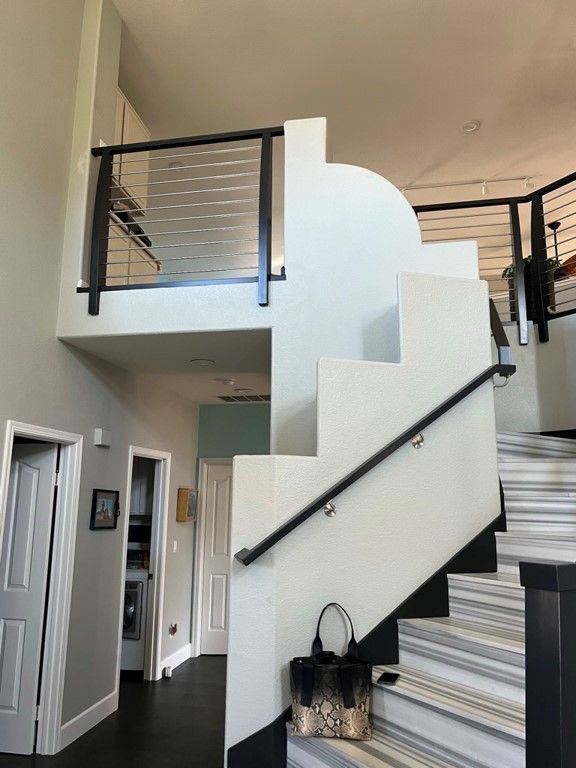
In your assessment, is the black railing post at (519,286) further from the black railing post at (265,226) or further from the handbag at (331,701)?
the handbag at (331,701)

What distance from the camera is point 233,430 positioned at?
680 centimetres

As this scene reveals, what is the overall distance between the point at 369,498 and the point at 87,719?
286cm

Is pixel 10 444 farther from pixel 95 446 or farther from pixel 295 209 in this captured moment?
pixel 295 209

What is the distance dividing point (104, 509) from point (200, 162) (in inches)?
153

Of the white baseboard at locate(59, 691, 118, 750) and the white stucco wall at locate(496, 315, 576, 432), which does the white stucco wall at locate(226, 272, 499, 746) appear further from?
the white baseboard at locate(59, 691, 118, 750)

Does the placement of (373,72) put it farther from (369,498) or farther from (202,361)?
(369,498)

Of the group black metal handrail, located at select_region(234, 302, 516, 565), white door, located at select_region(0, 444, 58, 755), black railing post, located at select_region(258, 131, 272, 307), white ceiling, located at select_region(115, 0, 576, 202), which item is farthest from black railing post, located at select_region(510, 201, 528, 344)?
white door, located at select_region(0, 444, 58, 755)

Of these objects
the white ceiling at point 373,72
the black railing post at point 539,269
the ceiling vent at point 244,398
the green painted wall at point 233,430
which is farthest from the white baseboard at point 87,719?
the white ceiling at point 373,72

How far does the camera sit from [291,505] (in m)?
2.62

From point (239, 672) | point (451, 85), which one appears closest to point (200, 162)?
point (451, 85)

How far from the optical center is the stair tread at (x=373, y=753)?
6.75 ft

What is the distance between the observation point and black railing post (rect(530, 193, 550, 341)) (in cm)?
448

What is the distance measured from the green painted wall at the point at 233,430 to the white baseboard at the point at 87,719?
288 centimetres

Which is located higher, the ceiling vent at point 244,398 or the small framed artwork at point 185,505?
the ceiling vent at point 244,398
